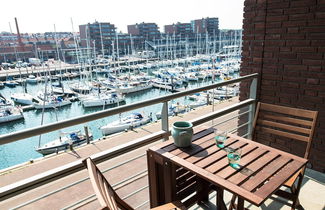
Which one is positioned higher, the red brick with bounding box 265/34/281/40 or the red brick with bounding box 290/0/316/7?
the red brick with bounding box 290/0/316/7

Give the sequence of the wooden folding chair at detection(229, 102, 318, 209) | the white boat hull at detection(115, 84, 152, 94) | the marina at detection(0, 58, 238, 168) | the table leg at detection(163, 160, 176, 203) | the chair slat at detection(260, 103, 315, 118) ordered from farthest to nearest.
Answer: the white boat hull at detection(115, 84, 152, 94) → the marina at detection(0, 58, 238, 168) → the chair slat at detection(260, 103, 315, 118) → the wooden folding chair at detection(229, 102, 318, 209) → the table leg at detection(163, 160, 176, 203)

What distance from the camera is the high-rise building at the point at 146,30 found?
54812 millimetres

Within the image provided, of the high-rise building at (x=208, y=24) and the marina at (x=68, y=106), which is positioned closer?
the marina at (x=68, y=106)

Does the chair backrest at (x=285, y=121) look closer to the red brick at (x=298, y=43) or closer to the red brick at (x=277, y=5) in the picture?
the red brick at (x=298, y=43)

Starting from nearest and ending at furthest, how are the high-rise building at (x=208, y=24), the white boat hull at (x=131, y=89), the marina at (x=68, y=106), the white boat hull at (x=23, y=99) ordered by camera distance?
the marina at (x=68, y=106) → the white boat hull at (x=23, y=99) → the white boat hull at (x=131, y=89) → the high-rise building at (x=208, y=24)

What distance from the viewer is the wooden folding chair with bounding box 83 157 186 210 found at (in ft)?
3.22

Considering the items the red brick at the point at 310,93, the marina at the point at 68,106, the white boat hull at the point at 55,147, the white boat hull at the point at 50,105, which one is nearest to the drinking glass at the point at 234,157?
the red brick at the point at 310,93

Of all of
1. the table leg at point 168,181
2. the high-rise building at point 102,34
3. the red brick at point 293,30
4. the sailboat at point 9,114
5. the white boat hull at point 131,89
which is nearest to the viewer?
the table leg at point 168,181

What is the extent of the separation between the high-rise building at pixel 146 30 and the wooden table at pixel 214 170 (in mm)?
54898

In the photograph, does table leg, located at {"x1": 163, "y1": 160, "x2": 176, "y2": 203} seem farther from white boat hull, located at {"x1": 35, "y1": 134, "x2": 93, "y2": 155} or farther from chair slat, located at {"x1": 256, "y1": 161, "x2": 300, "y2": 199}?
white boat hull, located at {"x1": 35, "y1": 134, "x2": 93, "y2": 155}

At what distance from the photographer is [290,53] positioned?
2990mm

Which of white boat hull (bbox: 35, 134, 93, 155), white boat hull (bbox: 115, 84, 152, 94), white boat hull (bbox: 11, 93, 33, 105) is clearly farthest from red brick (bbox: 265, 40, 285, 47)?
white boat hull (bbox: 11, 93, 33, 105)

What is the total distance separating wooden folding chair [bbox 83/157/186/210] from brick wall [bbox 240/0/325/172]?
2.29 meters

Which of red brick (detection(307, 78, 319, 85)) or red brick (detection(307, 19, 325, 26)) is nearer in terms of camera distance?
red brick (detection(307, 19, 325, 26))
